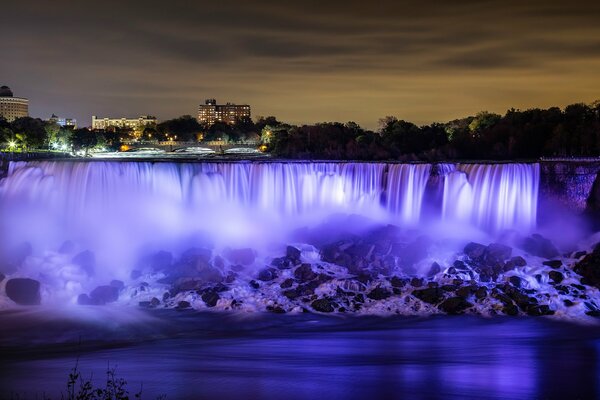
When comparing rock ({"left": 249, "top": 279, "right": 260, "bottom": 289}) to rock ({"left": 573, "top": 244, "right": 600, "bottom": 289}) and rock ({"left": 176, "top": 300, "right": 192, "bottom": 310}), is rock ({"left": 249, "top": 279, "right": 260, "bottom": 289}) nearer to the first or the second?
rock ({"left": 176, "top": 300, "right": 192, "bottom": 310})

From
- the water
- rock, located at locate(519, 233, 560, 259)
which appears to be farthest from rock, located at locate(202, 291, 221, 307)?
rock, located at locate(519, 233, 560, 259)

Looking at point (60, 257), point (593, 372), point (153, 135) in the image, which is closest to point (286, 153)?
point (60, 257)

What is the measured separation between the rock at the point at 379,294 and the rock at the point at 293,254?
4736mm

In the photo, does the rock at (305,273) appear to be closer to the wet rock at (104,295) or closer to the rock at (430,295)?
the rock at (430,295)

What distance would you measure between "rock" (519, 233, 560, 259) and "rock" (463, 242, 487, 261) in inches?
84.8

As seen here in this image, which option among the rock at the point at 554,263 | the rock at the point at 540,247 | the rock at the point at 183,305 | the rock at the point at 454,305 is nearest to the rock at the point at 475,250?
the rock at the point at 540,247

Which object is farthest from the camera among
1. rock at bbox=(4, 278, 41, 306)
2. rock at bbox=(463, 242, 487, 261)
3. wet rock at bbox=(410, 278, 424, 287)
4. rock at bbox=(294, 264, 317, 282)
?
rock at bbox=(463, 242, 487, 261)

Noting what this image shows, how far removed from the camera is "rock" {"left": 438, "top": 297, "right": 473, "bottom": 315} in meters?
25.2

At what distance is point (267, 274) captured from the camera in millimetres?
29156

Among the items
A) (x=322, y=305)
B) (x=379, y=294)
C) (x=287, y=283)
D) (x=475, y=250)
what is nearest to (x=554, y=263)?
(x=475, y=250)

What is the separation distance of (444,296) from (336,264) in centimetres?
560

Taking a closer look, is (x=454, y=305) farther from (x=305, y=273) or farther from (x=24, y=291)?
(x=24, y=291)

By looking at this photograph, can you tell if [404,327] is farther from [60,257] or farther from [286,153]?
[286,153]

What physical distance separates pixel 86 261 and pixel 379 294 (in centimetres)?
1249
